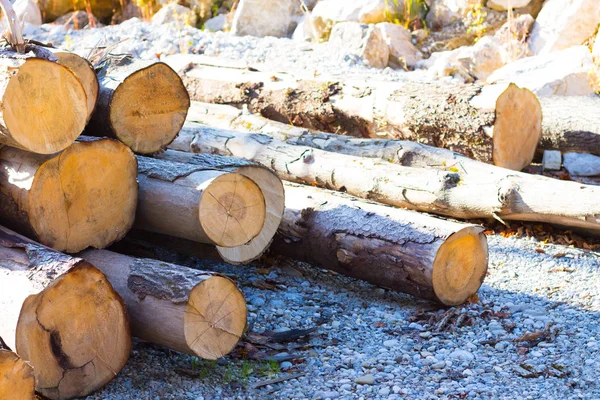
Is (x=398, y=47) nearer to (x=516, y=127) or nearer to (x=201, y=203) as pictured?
(x=516, y=127)

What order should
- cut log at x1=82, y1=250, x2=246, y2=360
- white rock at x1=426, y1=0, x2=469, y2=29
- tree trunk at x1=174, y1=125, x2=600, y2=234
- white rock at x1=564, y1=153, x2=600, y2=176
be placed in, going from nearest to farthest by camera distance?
cut log at x1=82, y1=250, x2=246, y2=360 → tree trunk at x1=174, y1=125, x2=600, y2=234 → white rock at x1=564, y1=153, x2=600, y2=176 → white rock at x1=426, y1=0, x2=469, y2=29

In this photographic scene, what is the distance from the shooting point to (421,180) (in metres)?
4.14

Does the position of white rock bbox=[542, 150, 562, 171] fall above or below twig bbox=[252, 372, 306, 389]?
above

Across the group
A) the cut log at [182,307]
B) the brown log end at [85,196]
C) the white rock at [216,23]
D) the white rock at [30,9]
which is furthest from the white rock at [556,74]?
the white rock at [30,9]

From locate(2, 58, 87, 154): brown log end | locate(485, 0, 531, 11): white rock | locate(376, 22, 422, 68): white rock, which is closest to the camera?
locate(2, 58, 87, 154): brown log end

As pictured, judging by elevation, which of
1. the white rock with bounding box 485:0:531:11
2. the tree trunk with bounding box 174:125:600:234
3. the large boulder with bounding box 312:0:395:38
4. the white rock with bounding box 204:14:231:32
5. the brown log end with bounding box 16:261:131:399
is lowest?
the brown log end with bounding box 16:261:131:399

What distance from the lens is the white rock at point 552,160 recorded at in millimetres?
4828

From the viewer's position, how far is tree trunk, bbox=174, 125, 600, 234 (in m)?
3.89

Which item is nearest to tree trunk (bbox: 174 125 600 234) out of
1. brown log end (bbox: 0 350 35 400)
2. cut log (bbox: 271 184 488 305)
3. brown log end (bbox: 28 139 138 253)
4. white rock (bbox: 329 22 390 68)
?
cut log (bbox: 271 184 488 305)

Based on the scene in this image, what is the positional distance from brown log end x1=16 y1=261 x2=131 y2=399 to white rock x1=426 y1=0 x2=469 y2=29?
7.11 m

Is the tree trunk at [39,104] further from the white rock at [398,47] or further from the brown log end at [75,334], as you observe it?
the white rock at [398,47]

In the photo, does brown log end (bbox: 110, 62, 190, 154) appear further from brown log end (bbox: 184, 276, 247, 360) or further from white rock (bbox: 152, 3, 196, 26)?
white rock (bbox: 152, 3, 196, 26)

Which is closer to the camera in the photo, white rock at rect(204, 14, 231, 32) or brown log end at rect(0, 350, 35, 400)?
brown log end at rect(0, 350, 35, 400)

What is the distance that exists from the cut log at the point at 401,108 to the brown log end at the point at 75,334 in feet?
8.93
